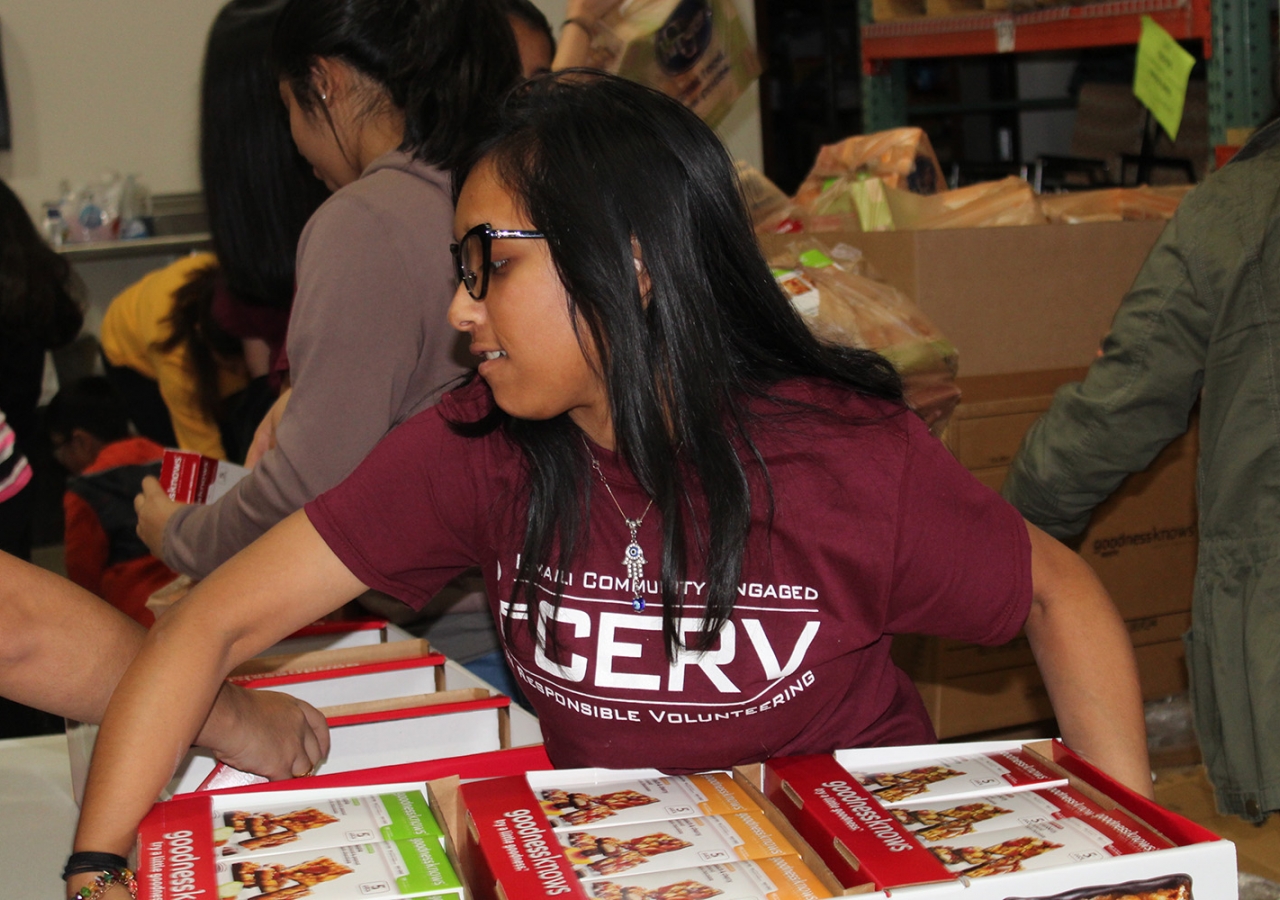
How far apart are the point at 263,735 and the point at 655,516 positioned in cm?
43

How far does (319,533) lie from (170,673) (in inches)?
7.3

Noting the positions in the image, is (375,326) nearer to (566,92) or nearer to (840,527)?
(566,92)

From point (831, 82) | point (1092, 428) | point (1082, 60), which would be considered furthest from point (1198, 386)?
point (831, 82)

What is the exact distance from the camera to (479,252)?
1139mm

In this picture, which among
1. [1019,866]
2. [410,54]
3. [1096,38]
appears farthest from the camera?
[1096,38]

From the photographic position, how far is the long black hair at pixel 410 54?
1.63 m

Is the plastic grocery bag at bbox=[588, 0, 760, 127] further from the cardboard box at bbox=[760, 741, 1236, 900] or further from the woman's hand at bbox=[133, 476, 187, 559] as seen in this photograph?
the cardboard box at bbox=[760, 741, 1236, 900]

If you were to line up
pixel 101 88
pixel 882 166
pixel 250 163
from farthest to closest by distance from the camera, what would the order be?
pixel 101 88
pixel 882 166
pixel 250 163

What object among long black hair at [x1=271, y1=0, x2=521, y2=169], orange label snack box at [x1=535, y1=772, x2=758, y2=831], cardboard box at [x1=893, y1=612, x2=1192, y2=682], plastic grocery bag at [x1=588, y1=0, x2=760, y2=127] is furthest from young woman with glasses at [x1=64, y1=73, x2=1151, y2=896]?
plastic grocery bag at [x1=588, y1=0, x2=760, y2=127]

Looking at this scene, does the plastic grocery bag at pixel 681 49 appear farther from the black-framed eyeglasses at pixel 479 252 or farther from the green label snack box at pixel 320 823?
the green label snack box at pixel 320 823

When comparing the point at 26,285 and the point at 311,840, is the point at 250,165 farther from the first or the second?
the point at 26,285

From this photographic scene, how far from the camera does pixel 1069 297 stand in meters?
2.61

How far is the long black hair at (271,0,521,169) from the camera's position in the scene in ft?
5.34

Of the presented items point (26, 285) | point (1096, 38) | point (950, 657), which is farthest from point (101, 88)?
point (950, 657)
